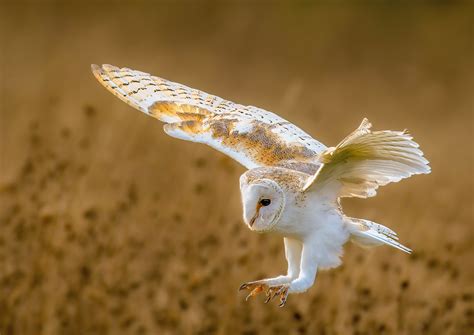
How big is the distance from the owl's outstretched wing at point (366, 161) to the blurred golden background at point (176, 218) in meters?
0.78

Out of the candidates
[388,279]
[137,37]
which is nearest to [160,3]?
[137,37]

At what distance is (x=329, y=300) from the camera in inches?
196

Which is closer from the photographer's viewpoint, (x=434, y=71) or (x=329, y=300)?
(x=329, y=300)

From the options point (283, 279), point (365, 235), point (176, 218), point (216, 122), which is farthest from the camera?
point (176, 218)

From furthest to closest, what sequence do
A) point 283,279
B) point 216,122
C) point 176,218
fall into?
point 176,218, point 216,122, point 283,279

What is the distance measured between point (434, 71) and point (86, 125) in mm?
7154

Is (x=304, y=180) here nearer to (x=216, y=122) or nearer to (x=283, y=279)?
(x=283, y=279)

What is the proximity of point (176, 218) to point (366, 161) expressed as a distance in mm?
1676

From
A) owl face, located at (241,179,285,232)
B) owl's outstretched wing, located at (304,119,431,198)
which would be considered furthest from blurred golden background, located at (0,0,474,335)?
owl face, located at (241,179,285,232)

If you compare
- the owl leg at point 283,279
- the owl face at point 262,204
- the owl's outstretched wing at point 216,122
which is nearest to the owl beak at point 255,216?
the owl face at point 262,204

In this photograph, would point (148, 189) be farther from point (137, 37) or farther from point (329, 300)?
point (137, 37)

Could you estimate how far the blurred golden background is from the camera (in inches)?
185

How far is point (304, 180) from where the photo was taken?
3.88m

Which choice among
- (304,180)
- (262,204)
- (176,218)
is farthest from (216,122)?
(176,218)
